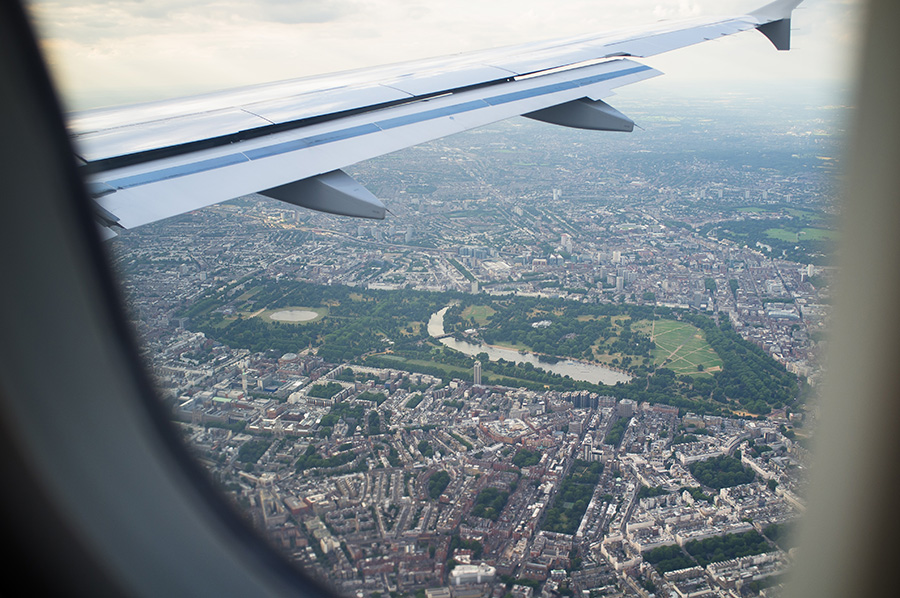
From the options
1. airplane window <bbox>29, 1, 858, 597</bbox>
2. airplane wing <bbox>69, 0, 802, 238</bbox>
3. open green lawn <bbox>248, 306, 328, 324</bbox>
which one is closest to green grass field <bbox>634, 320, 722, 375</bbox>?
airplane window <bbox>29, 1, 858, 597</bbox>

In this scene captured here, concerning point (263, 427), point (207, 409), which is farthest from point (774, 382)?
point (207, 409)

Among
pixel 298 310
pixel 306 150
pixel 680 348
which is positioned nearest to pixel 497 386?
pixel 298 310

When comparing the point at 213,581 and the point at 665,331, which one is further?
the point at 665,331

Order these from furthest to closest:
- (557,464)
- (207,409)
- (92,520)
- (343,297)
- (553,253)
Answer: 1. (553,253)
2. (343,297)
3. (557,464)
4. (207,409)
5. (92,520)

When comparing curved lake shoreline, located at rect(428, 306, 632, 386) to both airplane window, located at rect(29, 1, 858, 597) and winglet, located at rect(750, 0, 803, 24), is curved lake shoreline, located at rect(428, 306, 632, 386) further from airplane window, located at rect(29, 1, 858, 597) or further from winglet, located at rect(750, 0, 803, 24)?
winglet, located at rect(750, 0, 803, 24)

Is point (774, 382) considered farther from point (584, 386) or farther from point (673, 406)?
point (584, 386)

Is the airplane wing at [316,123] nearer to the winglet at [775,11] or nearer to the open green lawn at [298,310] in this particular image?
the winglet at [775,11]
